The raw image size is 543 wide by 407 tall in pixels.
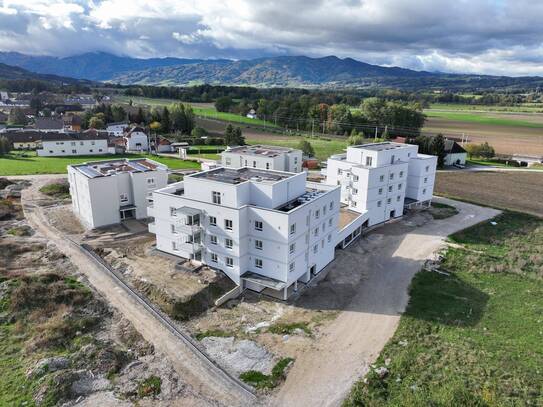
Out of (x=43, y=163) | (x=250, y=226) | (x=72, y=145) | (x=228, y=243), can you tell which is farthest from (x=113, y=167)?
(x=72, y=145)

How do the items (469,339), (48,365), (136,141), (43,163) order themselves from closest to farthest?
(48,365)
(469,339)
(43,163)
(136,141)

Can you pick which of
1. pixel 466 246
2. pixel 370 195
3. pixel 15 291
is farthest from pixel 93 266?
pixel 466 246

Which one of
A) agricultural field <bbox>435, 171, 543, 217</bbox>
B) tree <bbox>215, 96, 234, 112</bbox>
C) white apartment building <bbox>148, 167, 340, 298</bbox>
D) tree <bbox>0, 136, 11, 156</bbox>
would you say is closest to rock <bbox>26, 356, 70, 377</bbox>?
white apartment building <bbox>148, 167, 340, 298</bbox>

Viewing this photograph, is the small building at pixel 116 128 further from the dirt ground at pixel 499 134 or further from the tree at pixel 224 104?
the dirt ground at pixel 499 134

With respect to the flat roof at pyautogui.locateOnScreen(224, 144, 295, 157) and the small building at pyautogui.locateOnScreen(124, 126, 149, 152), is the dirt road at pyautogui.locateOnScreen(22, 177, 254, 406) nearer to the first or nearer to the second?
the flat roof at pyautogui.locateOnScreen(224, 144, 295, 157)

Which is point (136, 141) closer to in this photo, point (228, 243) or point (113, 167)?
point (113, 167)

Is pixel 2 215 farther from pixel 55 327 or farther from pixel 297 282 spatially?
pixel 297 282
